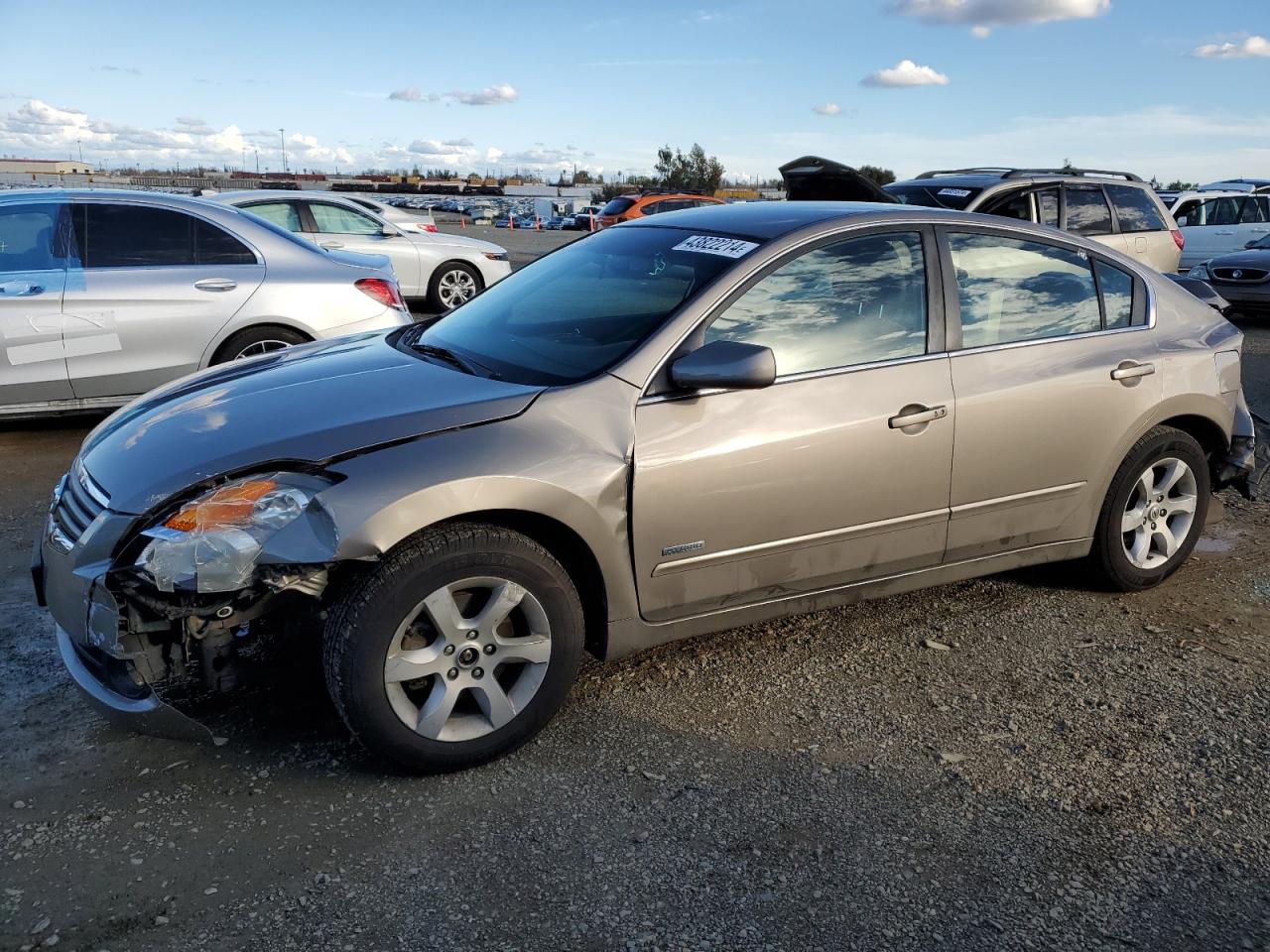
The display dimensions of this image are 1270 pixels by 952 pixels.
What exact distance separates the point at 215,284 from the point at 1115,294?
5.13 m

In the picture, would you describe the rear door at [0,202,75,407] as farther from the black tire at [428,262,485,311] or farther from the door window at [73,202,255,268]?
the black tire at [428,262,485,311]

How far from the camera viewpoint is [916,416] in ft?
12.1

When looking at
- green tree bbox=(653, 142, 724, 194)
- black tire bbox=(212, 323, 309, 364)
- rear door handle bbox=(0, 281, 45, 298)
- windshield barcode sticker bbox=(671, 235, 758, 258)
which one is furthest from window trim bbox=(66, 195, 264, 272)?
green tree bbox=(653, 142, 724, 194)

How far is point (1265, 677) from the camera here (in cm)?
383

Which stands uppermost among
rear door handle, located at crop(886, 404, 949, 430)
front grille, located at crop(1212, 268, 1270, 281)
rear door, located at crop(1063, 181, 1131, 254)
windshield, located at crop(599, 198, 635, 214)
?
windshield, located at crop(599, 198, 635, 214)

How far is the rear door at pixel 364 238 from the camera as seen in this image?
1199cm

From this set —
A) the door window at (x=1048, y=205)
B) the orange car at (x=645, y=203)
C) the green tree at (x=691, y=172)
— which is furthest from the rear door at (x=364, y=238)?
the green tree at (x=691, y=172)

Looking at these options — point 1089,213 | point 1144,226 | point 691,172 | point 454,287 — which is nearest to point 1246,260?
point 1144,226

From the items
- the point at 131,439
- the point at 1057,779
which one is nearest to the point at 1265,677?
the point at 1057,779

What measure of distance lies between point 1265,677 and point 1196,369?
1.33 meters

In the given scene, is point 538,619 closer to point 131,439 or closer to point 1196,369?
point 131,439

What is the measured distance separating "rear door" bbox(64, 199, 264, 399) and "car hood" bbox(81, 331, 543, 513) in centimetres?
292

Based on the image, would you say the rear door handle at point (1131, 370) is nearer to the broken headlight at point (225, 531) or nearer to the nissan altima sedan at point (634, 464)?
the nissan altima sedan at point (634, 464)

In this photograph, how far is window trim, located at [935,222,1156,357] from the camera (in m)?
3.90
